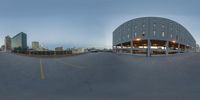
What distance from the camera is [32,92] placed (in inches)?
233

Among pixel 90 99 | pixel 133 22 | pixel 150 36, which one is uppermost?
pixel 133 22

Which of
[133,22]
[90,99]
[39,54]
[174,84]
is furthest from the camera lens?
[133,22]

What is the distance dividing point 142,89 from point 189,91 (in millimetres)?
1898

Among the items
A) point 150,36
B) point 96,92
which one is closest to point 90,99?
point 96,92

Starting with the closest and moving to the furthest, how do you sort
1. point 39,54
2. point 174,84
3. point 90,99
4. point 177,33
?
point 90,99 < point 174,84 < point 39,54 < point 177,33

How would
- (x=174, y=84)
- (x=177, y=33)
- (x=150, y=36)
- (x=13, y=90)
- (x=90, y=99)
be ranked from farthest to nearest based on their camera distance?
(x=177, y=33) < (x=150, y=36) < (x=174, y=84) < (x=13, y=90) < (x=90, y=99)

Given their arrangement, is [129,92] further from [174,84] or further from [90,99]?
[174,84]

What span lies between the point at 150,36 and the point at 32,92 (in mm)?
46747

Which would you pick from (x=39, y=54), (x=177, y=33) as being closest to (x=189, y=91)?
(x=39, y=54)

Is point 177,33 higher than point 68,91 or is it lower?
higher

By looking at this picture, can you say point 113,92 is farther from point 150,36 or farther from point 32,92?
point 150,36

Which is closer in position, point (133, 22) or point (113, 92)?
point (113, 92)

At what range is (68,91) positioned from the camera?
607cm

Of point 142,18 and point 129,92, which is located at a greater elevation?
point 142,18
